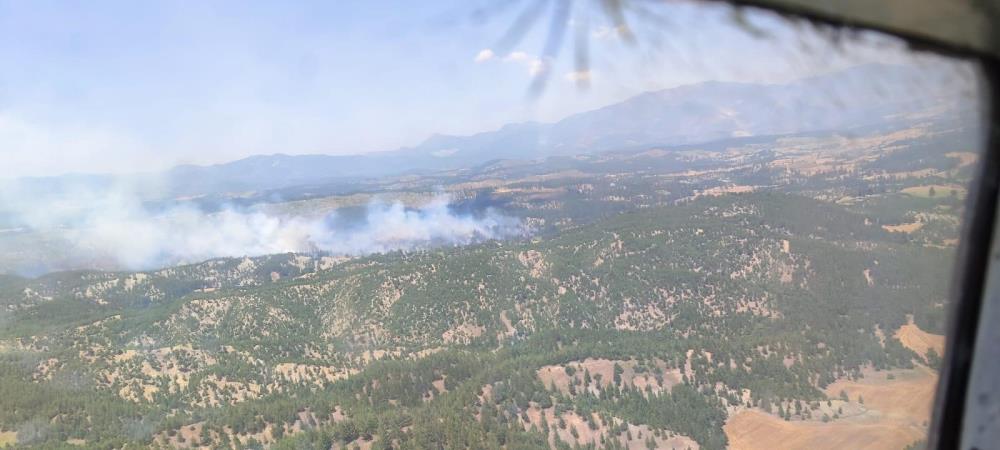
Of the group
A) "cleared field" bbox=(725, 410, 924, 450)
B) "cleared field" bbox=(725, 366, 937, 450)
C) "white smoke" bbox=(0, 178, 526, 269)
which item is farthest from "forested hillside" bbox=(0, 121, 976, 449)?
"white smoke" bbox=(0, 178, 526, 269)

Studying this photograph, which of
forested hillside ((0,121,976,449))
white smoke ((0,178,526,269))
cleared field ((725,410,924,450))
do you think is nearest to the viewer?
cleared field ((725,410,924,450))

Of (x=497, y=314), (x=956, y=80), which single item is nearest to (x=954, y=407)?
(x=956, y=80)

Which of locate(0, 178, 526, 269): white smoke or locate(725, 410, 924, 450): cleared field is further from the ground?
locate(0, 178, 526, 269): white smoke

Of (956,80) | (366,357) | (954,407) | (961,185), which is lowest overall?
(366,357)

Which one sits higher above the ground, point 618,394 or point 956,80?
point 956,80

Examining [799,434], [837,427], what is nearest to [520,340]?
[799,434]

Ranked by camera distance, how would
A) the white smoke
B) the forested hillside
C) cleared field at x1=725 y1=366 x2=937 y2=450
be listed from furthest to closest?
the white smoke < the forested hillside < cleared field at x1=725 y1=366 x2=937 y2=450

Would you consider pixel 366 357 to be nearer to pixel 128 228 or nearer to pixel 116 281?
pixel 116 281

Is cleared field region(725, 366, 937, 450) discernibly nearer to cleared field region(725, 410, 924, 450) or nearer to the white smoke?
cleared field region(725, 410, 924, 450)

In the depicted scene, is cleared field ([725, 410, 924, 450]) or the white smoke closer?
cleared field ([725, 410, 924, 450])
